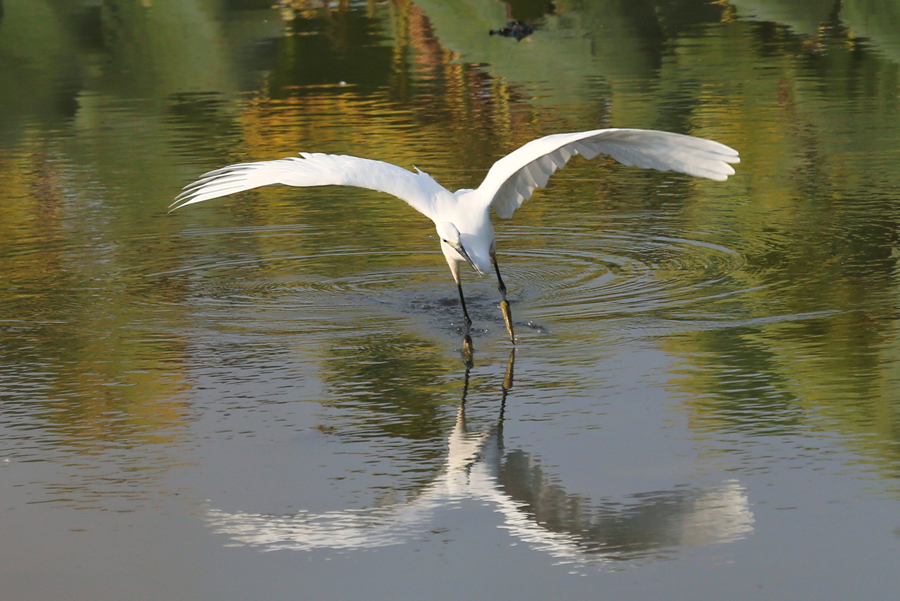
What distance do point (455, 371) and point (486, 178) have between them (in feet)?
5.13

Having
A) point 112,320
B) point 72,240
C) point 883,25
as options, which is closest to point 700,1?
point 883,25

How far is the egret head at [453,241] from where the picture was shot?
8.47 m

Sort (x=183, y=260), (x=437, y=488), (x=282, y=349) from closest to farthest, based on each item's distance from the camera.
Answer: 1. (x=437, y=488)
2. (x=282, y=349)
3. (x=183, y=260)

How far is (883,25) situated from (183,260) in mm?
16804

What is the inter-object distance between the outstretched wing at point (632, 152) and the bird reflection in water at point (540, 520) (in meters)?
2.76

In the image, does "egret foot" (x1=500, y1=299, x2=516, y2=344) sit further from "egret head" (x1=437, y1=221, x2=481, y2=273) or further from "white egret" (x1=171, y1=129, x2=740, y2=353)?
"egret head" (x1=437, y1=221, x2=481, y2=273)

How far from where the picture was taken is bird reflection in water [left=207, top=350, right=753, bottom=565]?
213 inches

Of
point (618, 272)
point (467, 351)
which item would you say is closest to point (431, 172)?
point (618, 272)

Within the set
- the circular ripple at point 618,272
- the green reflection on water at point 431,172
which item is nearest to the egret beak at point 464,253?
the green reflection on water at point 431,172

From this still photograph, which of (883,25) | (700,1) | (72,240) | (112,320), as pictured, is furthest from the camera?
(700,1)

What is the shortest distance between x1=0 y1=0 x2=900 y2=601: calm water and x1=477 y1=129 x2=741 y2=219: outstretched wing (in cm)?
89

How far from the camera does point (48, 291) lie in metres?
10.2

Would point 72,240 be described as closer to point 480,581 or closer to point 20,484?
point 20,484

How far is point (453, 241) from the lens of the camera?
8469mm
